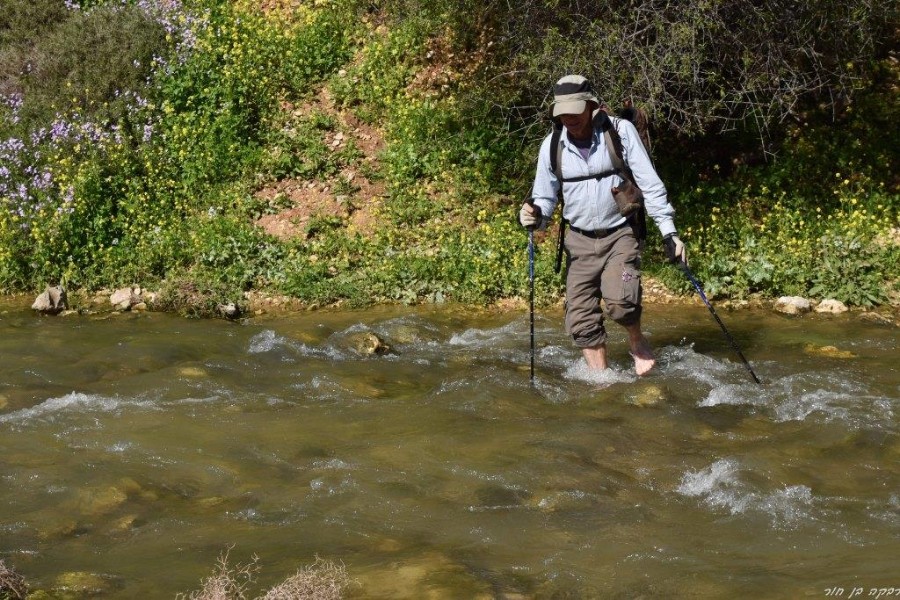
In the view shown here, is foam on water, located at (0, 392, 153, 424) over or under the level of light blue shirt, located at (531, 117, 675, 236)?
under

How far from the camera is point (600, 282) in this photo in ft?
26.1

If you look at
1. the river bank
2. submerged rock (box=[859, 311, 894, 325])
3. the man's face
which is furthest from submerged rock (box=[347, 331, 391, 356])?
submerged rock (box=[859, 311, 894, 325])

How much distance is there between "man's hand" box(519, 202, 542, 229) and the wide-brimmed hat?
2.94 feet

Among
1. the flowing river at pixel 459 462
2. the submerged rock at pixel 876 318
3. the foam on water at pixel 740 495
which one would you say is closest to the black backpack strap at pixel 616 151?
the flowing river at pixel 459 462

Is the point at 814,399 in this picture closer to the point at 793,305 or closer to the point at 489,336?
the point at 793,305

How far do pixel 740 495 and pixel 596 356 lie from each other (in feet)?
7.98

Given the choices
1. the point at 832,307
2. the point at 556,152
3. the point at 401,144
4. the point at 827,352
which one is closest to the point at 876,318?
the point at 832,307

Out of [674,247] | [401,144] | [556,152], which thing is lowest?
[674,247]

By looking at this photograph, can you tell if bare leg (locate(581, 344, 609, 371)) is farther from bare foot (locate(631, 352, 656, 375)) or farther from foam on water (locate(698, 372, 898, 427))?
foam on water (locate(698, 372, 898, 427))

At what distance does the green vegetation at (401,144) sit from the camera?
10.9 metres

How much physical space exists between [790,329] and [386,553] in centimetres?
564

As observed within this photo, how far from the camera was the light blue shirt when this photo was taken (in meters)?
7.43

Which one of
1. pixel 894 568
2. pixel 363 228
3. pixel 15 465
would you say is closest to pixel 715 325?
pixel 363 228

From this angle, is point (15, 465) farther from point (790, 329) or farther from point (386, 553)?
point (790, 329)
